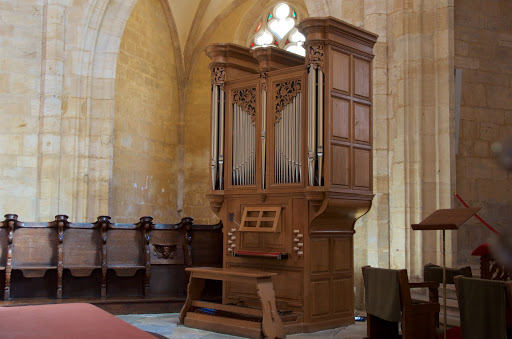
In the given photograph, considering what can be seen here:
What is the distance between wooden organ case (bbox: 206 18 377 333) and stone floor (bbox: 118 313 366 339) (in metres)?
0.14

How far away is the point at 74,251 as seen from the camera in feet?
25.3

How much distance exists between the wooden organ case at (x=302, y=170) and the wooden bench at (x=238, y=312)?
36cm

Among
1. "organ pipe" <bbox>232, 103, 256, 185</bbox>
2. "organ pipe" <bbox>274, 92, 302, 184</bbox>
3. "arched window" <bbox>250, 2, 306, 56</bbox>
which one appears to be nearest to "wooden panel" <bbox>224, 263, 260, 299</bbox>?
"organ pipe" <bbox>232, 103, 256, 185</bbox>

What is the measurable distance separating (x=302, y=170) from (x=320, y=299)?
1438mm

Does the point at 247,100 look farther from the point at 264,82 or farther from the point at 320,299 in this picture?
the point at 320,299

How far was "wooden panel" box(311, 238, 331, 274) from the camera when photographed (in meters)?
6.42

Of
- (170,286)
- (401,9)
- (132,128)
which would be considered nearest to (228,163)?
(170,286)

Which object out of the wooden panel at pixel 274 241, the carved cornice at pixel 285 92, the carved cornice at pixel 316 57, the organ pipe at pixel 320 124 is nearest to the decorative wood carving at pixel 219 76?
the carved cornice at pixel 285 92

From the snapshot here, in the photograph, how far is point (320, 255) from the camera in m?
6.49

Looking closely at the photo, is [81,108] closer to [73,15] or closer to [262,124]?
[73,15]

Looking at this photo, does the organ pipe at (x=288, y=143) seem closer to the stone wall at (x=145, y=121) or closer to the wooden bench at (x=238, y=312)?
the wooden bench at (x=238, y=312)

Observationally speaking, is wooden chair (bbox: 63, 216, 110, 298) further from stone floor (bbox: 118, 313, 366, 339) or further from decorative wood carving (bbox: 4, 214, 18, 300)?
stone floor (bbox: 118, 313, 366, 339)

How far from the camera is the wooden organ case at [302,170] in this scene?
6.32 metres

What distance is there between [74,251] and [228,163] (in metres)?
2.43
